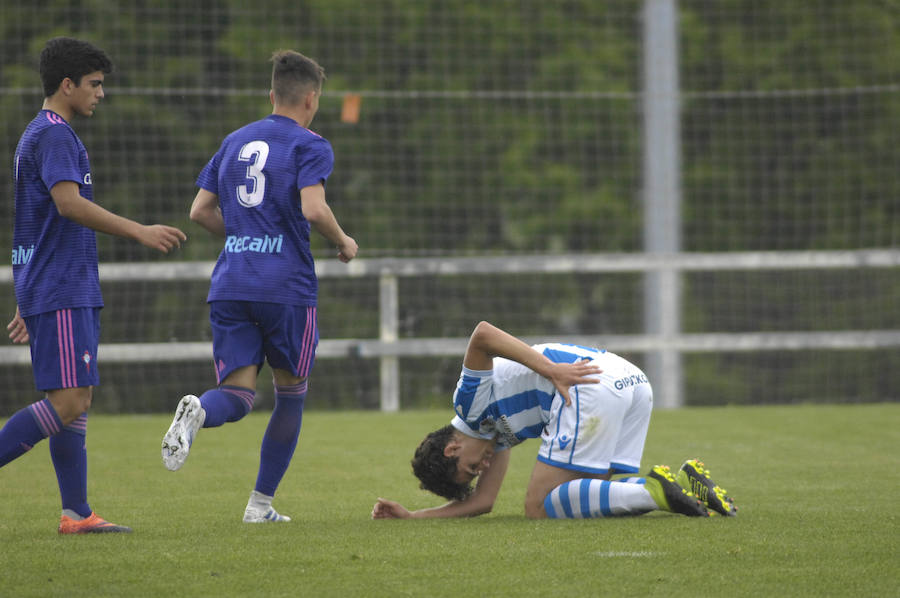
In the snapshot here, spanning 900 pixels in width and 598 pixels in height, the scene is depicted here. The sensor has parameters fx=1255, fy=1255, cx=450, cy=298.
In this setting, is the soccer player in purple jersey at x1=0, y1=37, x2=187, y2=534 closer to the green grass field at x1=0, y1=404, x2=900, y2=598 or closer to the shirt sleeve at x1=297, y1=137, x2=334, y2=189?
the green grass field at x1=0, y1=404, x2=900, y2=598

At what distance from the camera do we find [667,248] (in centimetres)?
1065

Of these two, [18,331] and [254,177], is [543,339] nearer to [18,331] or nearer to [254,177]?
[254,177]

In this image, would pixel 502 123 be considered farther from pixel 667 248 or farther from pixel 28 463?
pixel 28 463

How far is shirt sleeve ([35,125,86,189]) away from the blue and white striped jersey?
1.49 meters

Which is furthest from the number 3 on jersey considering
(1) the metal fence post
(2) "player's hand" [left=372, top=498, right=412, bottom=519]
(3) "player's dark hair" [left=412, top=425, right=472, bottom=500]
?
(1) the metal fence post

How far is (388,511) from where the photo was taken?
178 inches

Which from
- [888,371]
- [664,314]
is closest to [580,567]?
[664,314]

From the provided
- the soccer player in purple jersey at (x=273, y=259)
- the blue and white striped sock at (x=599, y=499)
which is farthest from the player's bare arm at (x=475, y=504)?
the soccer player in purple jersey at (x=273, y=259)

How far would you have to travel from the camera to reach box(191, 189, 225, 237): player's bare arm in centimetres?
454

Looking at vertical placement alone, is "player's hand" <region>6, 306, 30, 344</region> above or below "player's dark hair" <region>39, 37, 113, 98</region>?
below

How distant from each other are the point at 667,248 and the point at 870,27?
494 cm

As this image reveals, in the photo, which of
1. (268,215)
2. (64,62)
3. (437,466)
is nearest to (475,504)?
(437,466)

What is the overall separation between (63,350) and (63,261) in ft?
0.97

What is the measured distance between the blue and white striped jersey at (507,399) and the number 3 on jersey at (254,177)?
948 mm
